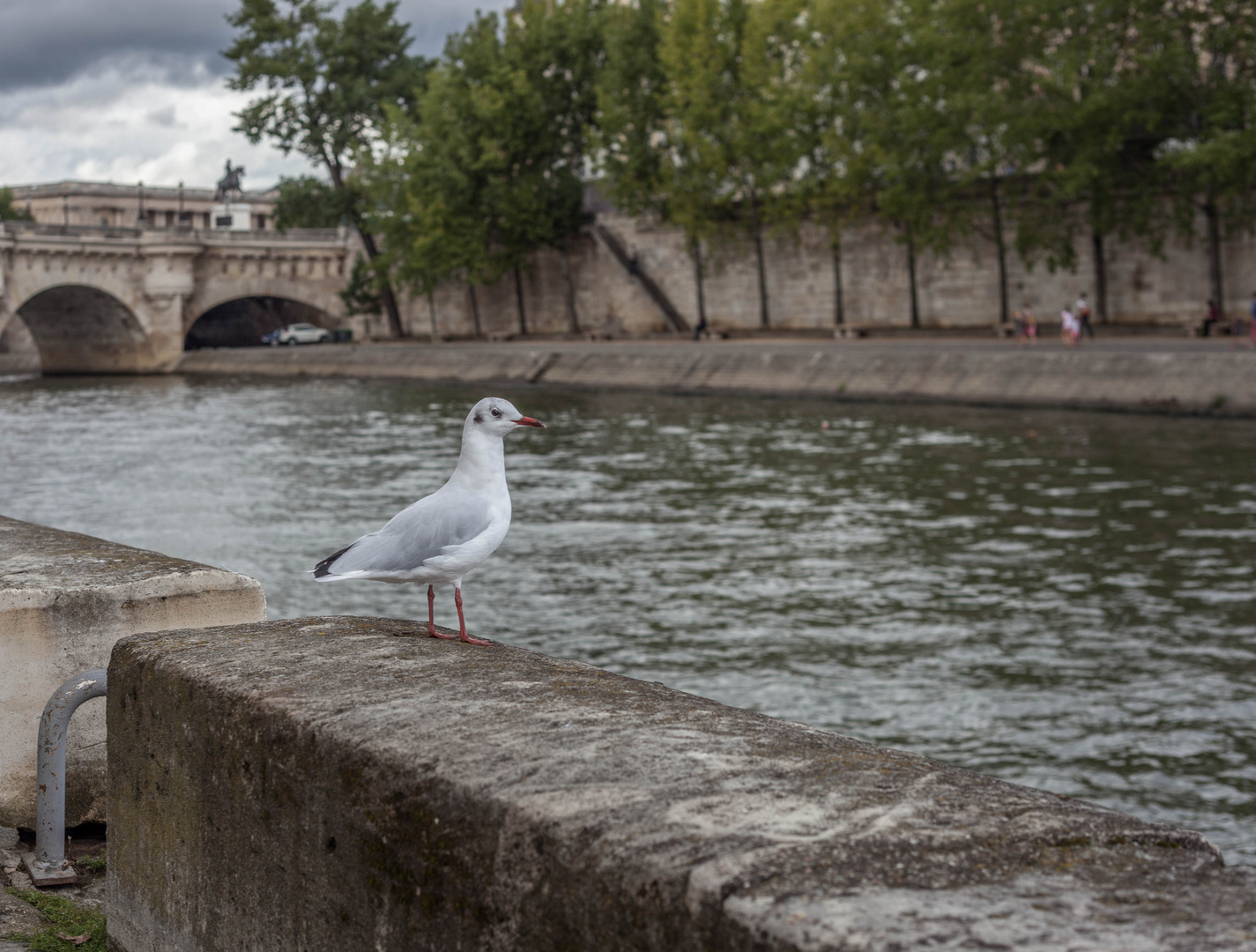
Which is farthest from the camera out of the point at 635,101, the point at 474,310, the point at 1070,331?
the point at 474,310

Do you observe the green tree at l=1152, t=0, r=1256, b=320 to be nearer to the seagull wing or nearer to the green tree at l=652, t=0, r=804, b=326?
the green tree at l=652, t=0, r=804, b=326

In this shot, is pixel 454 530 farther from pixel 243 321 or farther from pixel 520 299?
pixel 243 321

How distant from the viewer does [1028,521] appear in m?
17.5

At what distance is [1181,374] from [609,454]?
38.5 feet

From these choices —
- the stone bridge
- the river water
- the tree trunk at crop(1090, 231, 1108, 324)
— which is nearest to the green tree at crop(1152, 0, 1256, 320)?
the tree trunk at crop(1090, 231, 1108, 324)

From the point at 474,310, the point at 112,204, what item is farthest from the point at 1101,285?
the point at 112,204

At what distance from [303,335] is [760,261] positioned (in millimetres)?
28719

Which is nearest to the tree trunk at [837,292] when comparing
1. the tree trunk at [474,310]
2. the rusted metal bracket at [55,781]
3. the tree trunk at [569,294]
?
the tree trunk at [569,294]

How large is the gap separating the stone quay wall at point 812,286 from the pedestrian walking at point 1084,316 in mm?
1336

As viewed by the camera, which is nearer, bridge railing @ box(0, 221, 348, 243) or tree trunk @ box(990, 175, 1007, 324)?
tree trunk @ box(990, 175, 1007, 324)

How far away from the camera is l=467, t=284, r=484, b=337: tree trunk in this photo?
205 feet

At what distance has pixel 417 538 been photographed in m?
3.79

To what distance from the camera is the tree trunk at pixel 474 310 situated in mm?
62469

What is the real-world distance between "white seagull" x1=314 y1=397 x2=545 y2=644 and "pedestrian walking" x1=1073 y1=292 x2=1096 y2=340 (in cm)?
3565
